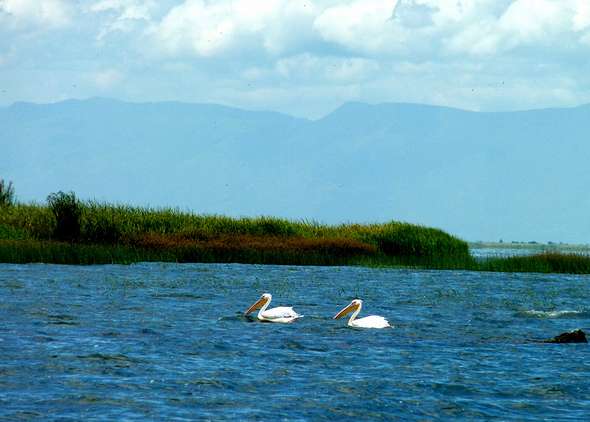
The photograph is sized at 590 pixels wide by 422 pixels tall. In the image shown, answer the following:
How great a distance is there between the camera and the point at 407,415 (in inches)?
639

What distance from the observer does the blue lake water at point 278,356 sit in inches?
652

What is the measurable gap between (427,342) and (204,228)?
30.5 meters

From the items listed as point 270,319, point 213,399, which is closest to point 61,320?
point 270,319

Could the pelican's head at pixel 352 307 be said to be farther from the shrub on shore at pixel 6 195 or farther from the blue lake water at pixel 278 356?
the shrub on shore at pixel 6 195

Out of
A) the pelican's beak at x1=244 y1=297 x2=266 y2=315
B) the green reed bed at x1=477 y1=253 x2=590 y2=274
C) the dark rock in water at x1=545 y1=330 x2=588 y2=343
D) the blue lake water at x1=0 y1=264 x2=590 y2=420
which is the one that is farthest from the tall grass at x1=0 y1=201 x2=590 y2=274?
the dark rock in water at x1=545 y1=330 x2=588 y2=343

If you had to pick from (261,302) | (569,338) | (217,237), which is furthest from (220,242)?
(569,338)

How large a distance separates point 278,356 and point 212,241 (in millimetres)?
30580

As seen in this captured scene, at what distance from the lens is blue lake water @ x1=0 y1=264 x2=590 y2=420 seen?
54.3 ft

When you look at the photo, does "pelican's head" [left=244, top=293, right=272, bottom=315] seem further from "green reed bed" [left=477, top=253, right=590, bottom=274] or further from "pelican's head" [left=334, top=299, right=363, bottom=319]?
"green reed bed" [left=477, top=253, right=590, bottom=274]

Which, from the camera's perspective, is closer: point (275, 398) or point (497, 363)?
point (275, 398)

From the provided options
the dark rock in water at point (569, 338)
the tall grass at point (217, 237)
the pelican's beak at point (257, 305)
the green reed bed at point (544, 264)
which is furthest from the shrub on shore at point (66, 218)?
the dark rock in water at point (569, 338)

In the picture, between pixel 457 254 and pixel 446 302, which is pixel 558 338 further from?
pixel 457 254

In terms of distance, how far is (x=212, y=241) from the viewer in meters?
51.4

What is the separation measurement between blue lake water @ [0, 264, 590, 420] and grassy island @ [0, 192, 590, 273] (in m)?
10.5
